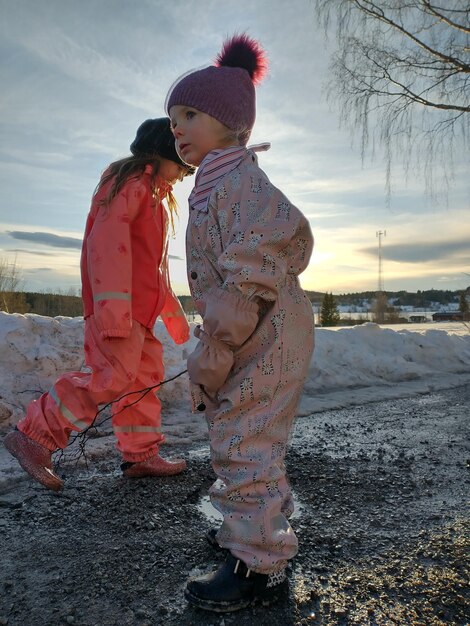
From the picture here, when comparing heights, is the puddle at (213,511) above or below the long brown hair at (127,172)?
below

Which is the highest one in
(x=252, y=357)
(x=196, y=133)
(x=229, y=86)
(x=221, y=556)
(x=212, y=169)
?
(x=229, y=86)

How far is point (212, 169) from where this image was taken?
1.89 meters

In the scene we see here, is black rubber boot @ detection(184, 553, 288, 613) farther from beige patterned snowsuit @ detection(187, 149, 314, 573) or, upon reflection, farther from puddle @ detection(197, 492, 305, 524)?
puddle @ detection(197, 492, 305, 524)

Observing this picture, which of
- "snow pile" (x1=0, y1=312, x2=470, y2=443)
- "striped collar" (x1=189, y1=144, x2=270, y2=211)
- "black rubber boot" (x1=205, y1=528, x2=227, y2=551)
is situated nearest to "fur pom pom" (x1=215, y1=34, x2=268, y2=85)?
"striped collar" (x1=189, y1=144, x2=270, y2=211)

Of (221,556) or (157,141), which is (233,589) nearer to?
(221,556)

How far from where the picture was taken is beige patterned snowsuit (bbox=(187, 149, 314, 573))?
1.63 metres

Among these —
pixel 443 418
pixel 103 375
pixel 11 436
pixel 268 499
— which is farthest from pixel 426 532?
pixel 443 418

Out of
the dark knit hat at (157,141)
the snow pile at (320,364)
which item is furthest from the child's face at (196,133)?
the snow pile at (320,364)

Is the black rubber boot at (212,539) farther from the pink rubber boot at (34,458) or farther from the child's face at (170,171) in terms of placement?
the child's face at (170,171)

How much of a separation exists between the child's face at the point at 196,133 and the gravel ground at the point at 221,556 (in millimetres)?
1524

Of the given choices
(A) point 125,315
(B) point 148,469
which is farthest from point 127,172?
(B) point 148,469

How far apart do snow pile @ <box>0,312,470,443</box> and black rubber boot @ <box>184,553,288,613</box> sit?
1951 millimetres

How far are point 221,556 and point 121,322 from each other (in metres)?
1.13

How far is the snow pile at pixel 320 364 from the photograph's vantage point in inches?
158
